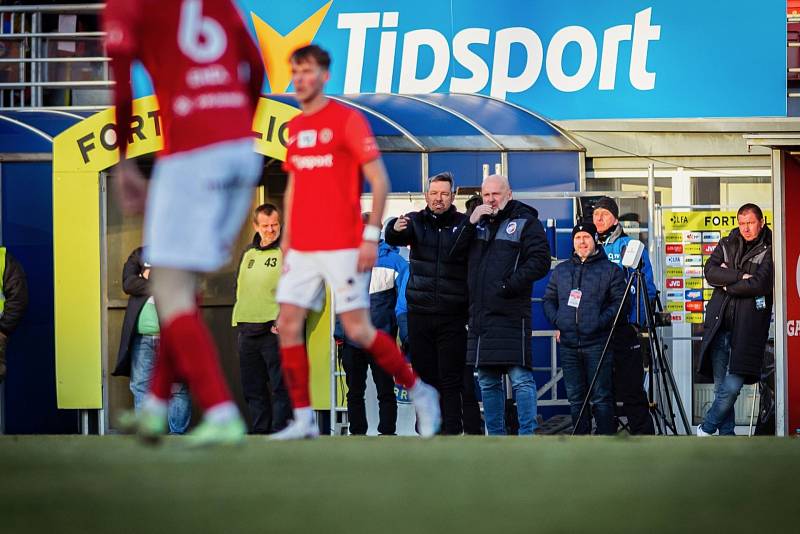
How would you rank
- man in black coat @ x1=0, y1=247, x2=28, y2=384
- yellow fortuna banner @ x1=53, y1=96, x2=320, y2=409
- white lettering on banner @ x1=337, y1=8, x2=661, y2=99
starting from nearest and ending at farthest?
man in black coat @ x1=0, y1=247, x2=28, y2=384, yellow fortuna banner @ x1=53, y1=96, x2=320, y2=409, white lettering on banner @ x1=337, y1=8, x2=661, y2=99

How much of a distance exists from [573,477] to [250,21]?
49.5 feet

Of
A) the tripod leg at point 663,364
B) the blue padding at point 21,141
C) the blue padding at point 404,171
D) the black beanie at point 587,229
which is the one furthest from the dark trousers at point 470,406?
the blue padding at point 21,141

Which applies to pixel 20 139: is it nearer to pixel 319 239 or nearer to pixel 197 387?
pixel 319 239

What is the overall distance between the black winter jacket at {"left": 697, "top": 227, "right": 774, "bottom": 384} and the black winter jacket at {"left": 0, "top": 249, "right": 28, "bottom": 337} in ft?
18.9

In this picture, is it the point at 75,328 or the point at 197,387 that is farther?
the point at 75,328

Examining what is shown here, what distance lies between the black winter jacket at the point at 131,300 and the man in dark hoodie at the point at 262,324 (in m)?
0.90

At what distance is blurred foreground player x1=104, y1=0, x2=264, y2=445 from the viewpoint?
19.5 ft

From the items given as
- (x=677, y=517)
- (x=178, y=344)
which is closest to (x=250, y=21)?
(x=178, y=344)

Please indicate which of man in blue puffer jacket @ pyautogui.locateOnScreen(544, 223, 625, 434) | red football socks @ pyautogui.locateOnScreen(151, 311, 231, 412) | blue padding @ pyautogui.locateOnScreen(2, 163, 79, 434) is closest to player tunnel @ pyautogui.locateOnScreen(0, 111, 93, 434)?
blue padding @ pyautogui.locateOnScreen(2, 163, 79, 434)

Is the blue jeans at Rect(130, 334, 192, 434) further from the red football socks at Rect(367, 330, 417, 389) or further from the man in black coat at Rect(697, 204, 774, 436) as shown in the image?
the red football socks at Rect(367, 330, 417, 389)

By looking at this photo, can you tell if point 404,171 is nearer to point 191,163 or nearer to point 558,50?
point 558,50

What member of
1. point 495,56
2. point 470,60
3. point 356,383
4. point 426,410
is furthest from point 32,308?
point 426,410

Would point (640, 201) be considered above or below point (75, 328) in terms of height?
above

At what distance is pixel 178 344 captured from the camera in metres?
5.93
